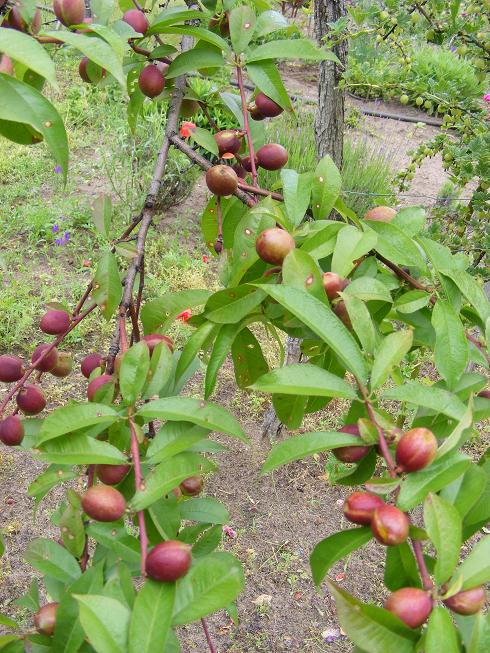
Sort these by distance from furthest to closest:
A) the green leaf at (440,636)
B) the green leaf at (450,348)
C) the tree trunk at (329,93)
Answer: the tree trunk at (329,93) < the green leaf at (450,348) < the green leaf at (440,636)

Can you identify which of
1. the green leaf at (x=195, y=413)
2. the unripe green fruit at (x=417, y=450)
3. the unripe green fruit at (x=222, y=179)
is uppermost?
the unripe green fruit at (x=222, y=179)

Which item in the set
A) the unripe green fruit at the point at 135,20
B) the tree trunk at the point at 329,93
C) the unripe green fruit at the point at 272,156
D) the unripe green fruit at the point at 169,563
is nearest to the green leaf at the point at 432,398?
the unripe green fruit at the point at 169,563

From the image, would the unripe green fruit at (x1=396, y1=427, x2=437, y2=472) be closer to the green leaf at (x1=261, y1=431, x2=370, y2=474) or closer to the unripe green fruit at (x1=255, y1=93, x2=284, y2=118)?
the green leaf at (x1=261, y1=431, x2=370, y2=474)

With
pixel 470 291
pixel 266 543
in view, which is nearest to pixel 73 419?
pixel 470 291

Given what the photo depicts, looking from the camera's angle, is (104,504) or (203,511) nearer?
(104,504)

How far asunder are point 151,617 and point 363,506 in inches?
7.5

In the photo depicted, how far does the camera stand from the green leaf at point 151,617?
0.47 metres

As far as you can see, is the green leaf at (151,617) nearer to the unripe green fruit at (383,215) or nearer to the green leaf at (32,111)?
the green leaf at (32,111)

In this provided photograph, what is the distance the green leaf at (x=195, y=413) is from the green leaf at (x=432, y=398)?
0.51 feet

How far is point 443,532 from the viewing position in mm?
497

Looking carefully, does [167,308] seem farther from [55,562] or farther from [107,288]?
[55,562]

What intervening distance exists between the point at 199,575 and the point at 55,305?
1.63ft

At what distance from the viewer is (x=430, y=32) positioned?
1811mm

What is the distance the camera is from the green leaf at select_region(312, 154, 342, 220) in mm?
823
